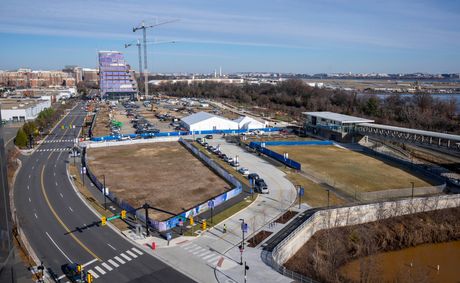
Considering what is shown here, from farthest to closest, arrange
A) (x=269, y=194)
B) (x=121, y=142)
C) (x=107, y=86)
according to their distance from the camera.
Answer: (x=107, y=86) → (x=121, y=142) → (x=269, y=194)

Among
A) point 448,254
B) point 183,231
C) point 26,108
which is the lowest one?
point 448,254

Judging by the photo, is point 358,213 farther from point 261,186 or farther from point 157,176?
point 157,176

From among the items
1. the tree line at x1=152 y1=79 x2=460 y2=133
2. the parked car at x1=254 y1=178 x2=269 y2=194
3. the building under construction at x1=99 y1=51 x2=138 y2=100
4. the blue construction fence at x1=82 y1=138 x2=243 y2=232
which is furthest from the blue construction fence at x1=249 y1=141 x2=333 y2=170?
the building under construction at x1=99 y1=51 x2=138 y2=100

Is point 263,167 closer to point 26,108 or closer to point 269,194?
point 269,194

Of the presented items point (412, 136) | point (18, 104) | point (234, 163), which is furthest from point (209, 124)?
point (18, 104)

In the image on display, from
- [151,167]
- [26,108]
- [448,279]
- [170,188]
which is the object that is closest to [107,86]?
[26,108]

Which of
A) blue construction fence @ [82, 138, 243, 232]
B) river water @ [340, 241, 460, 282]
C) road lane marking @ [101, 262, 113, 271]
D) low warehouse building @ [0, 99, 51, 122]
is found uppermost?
low warehouse building @ [0, 99, 51, 122]

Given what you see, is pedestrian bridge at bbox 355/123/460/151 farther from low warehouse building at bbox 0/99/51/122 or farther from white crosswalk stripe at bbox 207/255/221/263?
low warehouse building at bbox 0/99/51/122
